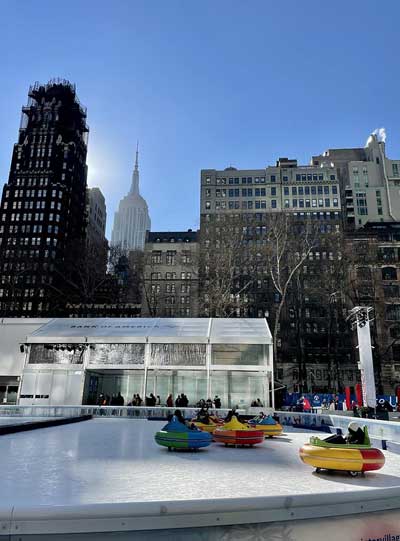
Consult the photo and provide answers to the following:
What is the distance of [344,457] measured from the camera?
714 cm

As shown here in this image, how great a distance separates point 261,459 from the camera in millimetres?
9484

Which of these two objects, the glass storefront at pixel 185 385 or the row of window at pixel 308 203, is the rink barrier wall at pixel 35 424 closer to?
the glass storefront at pixel 185 385

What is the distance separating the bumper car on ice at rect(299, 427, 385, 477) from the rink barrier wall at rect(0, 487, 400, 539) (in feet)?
11.2

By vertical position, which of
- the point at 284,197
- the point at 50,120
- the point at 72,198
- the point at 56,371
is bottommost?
the point at 56,371

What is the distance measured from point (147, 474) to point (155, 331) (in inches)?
838

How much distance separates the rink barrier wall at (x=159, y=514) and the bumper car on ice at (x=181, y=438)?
22.1ft

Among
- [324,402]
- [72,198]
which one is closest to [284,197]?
[72,198]

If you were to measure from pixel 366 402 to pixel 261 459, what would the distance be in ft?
48.8

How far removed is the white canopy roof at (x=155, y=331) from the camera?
26.7 meters

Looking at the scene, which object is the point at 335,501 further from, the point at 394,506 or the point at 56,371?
the point at 56,371

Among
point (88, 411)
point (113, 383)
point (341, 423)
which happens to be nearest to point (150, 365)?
point (113, 383)

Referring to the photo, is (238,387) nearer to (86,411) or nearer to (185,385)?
(185,385)

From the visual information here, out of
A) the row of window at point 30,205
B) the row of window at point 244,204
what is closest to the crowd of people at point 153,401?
the row of window at point 244,204

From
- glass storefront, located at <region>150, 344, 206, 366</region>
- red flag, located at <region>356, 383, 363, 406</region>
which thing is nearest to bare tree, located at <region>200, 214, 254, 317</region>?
glass storefront, located at <region>150, 344, 206, 366</region>
